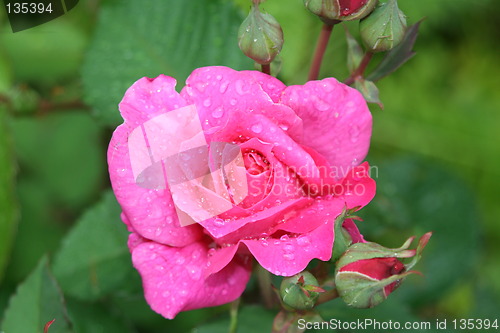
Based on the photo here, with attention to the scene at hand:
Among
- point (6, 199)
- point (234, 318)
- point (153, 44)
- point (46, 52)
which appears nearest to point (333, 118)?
point (234, 318)

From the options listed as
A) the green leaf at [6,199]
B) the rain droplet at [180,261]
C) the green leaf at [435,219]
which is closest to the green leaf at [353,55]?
the rain droplet at [180,261]

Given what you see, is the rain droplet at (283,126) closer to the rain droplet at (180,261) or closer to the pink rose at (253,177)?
the pink rose at (253,177)

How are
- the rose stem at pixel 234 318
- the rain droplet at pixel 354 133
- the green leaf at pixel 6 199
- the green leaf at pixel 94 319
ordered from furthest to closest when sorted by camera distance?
the green leaf at pixel 6 199 → the green leaf at pixel 94 319 → the rose stem at pixel 234 318 → the rain droplet at pixel 354 133

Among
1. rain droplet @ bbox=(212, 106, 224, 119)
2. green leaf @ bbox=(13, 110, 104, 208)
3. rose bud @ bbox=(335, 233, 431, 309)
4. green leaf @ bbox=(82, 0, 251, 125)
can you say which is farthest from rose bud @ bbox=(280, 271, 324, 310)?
green leaf @ bbox=(13, 110, 104, 208)

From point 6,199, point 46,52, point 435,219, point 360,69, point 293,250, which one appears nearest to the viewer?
point 293,250

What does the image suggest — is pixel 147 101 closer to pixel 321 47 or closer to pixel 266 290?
pixel 321 47

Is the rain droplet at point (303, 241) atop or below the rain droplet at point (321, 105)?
below

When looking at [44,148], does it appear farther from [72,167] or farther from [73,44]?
[73,44]
